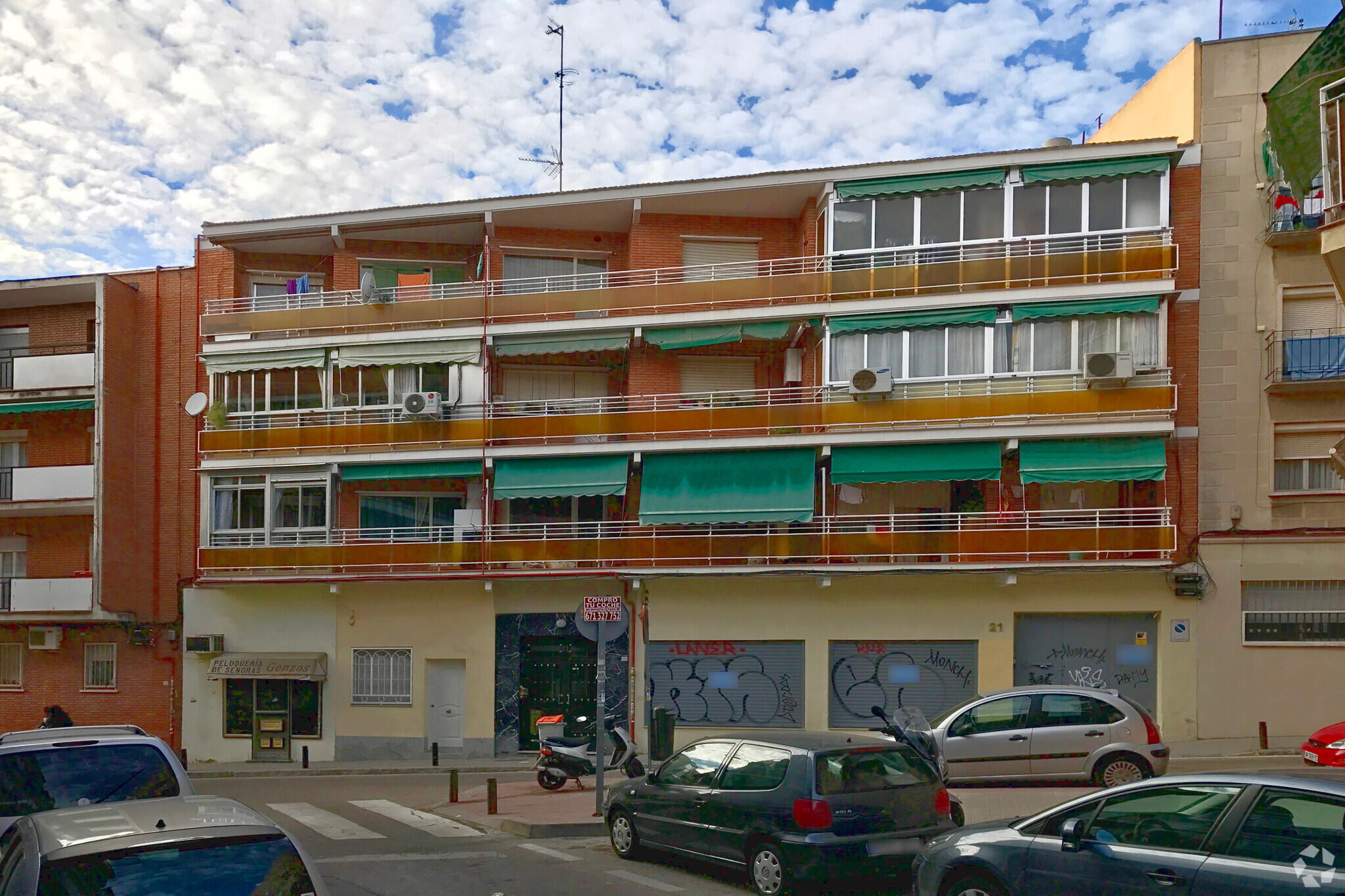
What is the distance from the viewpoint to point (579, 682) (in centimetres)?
2469

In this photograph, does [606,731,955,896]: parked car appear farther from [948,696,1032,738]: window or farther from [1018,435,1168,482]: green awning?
[1018,435,1168,482]: green awning

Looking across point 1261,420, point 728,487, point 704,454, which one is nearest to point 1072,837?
point 728,487

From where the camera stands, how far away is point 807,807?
30.4ft

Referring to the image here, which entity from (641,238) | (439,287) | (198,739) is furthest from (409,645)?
(641,238)

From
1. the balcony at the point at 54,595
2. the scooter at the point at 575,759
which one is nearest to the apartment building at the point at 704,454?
the balcony at the point at 54,595

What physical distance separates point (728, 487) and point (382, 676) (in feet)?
28.3

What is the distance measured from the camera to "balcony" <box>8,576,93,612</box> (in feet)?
85.4

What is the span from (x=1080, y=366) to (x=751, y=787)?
1550 centimetres

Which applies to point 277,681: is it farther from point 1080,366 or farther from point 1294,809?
point 1294,809

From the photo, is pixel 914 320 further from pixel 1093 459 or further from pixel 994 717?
pixel 994 717

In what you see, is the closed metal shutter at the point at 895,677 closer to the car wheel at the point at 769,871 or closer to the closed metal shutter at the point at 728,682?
the closed metal shutter at the point at 728,682

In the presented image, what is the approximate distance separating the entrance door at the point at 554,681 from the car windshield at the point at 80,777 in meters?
16.1

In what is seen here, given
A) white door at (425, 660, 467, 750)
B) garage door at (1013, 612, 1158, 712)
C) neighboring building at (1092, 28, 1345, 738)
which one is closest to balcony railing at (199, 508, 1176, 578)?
garage door at (1013, 612, 1158, 712)

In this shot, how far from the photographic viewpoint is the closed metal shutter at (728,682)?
23.5 m
